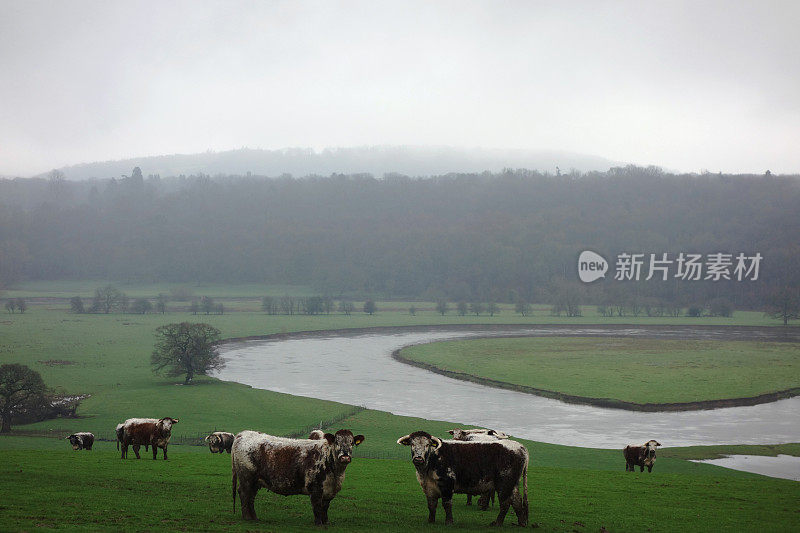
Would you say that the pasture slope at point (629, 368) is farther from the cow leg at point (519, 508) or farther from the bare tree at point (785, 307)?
the cow leg at point (519, 508)

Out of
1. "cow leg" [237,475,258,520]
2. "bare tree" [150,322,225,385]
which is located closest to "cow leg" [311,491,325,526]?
"cow leg" [237,475,258,520]

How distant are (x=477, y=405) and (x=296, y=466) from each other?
41219 mm

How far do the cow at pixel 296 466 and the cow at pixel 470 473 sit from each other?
1677mm

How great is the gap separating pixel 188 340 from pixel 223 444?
109ft

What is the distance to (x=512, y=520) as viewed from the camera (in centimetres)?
1591

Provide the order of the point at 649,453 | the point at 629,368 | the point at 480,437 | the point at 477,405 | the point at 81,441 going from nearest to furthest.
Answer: the point at 480,437, the point at 649,453, the point at 81,441, the point at 477,405, the point at 629,368

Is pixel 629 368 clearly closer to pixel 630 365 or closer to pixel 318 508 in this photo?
pixel 630 365

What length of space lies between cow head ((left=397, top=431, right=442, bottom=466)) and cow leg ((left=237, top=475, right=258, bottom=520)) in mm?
3426

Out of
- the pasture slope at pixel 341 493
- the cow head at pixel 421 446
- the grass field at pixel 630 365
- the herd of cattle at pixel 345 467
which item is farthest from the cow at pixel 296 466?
the grass field at pixel 630 365

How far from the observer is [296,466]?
14359 mm

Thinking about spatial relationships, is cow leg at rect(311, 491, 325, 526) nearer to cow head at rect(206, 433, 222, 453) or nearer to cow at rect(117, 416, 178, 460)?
cow at rect(117, 416, 178, 460)

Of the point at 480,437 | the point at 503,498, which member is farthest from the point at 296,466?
the point at 480,437

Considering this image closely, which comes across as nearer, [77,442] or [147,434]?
[147,434]

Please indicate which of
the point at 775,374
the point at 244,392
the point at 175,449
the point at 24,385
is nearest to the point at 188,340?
the point at 244,392
